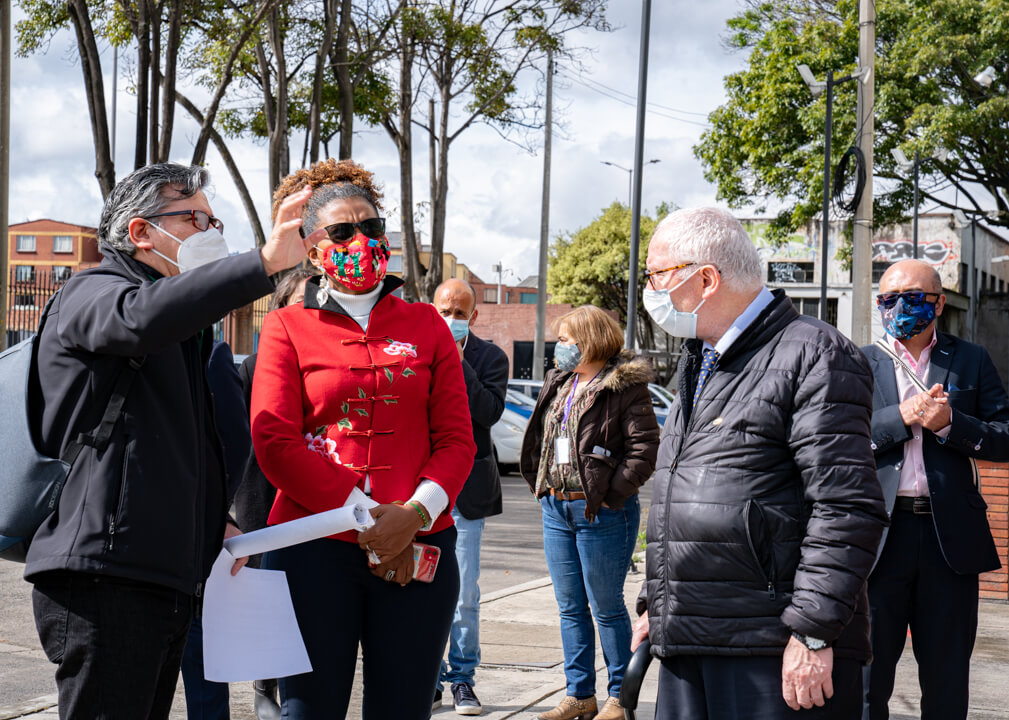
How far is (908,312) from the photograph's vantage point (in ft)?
14.2

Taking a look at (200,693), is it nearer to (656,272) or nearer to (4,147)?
(656,272)

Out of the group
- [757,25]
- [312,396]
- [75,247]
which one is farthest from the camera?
[75,247]

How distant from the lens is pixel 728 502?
2.73 m

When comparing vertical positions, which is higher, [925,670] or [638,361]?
[638,361]

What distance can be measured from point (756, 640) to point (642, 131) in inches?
527

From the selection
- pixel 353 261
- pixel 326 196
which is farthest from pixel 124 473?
pixel 326 196

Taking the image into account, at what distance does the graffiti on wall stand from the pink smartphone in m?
45.7

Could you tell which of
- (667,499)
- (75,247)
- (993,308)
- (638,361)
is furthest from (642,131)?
(75,247)

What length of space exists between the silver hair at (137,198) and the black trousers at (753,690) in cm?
182

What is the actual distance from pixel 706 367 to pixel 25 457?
1758 mm

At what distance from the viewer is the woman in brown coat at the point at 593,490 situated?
5.21m

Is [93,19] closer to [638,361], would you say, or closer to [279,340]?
[638,361]

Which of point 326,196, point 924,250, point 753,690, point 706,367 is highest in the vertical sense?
point 924,250

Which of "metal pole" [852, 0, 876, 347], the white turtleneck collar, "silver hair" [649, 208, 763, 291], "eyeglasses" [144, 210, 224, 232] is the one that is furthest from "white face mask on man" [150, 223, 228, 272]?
"metal pole" [852, 0, 876, 347]
